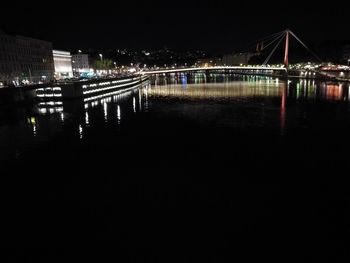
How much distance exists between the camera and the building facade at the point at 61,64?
213ft

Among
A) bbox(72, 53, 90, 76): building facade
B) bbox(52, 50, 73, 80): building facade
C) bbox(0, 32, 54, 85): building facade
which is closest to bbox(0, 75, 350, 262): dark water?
bbox(0, 32, 54, 85): building facade

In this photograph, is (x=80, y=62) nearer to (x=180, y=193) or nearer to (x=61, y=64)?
(x=61, y=64)

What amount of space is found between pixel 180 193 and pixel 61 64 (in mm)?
66359

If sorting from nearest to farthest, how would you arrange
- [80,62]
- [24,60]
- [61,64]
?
[24,60] < [61,64] < [80,62]

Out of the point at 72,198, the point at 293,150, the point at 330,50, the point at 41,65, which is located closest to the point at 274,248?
the point at 72,198

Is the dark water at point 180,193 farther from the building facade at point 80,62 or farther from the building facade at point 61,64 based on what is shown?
the building facade at point 80,62

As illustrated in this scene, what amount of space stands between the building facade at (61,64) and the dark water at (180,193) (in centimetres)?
5209

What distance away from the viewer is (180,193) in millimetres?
8273

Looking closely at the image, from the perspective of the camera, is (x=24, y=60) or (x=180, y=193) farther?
(x=24, y=60)

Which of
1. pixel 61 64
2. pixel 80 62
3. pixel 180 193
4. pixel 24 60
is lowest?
pixel 180 193

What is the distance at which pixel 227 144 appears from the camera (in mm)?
13375

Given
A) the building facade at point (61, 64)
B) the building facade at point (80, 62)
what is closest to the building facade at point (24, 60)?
the building facade at point (61, 64)

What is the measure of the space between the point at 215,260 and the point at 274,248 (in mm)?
1197

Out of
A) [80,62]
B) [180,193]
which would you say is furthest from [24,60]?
[180,193]
